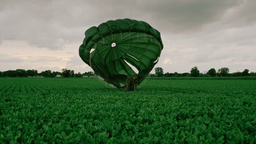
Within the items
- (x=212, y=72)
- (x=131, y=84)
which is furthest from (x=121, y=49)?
(x=212, y=72)

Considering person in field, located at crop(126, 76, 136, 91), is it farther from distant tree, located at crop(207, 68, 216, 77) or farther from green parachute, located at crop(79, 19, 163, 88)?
distant tree, located at crop(207, 68, 216, 77)

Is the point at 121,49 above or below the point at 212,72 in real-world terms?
below

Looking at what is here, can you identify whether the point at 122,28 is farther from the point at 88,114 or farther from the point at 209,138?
the point at 209,138

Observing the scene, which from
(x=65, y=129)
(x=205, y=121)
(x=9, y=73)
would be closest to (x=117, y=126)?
(x=65, y=129)

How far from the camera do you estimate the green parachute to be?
13.5 metres

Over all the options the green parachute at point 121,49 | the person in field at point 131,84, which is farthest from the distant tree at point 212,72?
the person in field at point 131,84

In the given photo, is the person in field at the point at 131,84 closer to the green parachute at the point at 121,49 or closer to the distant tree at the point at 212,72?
the green parachute at the point at 121,49

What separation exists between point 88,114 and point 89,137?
221 cm

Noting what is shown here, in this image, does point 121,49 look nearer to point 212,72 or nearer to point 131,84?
point 131,84

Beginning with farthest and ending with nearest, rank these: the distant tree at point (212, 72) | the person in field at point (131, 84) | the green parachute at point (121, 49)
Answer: the distant tree at point (212, 72), the person in field at point (131, 84), the green parachute at point (121, 49)

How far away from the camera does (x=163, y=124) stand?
4.87m

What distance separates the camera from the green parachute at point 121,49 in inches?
532

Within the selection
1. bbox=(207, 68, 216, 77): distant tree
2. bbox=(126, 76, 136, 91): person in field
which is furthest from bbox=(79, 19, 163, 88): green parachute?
bbox=(207, 68, 216, 77): distant tree

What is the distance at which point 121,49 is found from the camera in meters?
16.5
